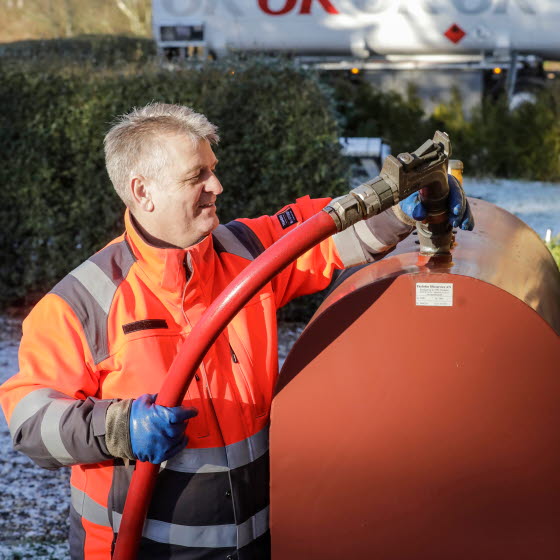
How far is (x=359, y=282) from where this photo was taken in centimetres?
176

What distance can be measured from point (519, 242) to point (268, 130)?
3.68 meters

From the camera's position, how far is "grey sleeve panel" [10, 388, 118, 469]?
1.71 metres

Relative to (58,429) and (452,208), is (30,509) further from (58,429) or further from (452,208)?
(452,208)

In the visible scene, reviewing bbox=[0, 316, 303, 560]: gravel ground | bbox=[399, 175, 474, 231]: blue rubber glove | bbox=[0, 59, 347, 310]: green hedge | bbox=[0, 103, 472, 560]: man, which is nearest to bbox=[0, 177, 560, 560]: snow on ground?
bbox=[0, 316, 303, 560]: gravel ground

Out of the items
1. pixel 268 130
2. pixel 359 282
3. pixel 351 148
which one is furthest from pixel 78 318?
pixel 351 148

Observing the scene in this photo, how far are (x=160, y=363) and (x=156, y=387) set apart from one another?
0.05 metres

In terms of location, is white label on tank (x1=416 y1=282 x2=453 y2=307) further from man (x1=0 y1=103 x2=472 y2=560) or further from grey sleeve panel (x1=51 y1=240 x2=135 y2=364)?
grey sleeve panel (x1=51 y1=240 x2=135 y2=364)

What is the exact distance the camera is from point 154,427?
1663 millimetres

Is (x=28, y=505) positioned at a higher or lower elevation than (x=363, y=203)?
lower

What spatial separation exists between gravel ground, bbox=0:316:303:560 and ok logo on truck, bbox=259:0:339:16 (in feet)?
32.5

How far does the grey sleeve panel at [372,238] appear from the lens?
1.96 meters

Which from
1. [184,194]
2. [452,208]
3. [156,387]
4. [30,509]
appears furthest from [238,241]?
[30,509]

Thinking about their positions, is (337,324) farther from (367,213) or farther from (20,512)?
(20,512)

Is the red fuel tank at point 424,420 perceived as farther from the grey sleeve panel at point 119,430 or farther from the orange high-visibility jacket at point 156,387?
the grey sleeve panel at point 119,430
